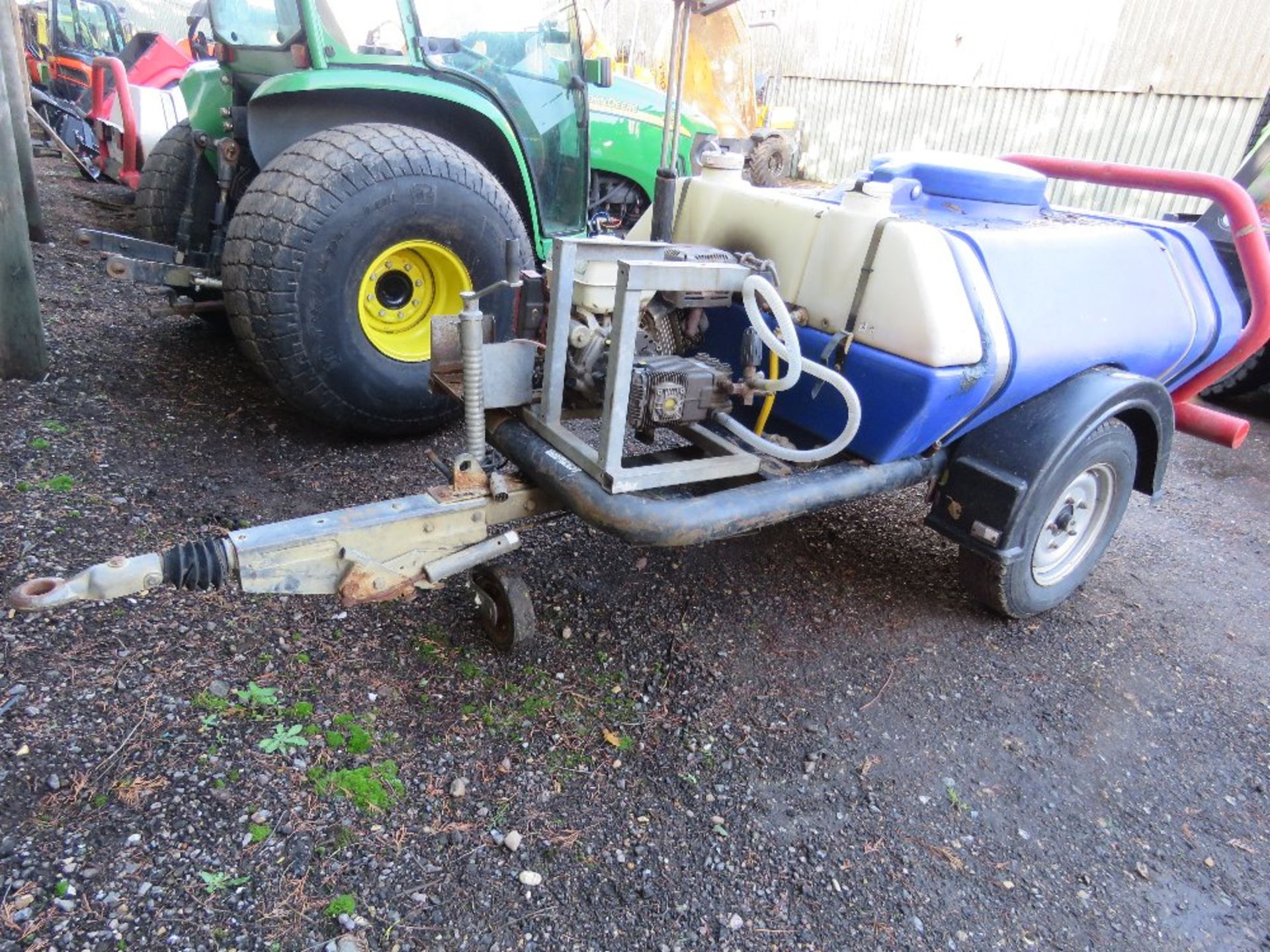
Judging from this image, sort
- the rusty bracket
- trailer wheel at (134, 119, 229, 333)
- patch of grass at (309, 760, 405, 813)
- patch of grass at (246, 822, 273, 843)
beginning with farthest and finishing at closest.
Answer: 1. trailer wheel at (134, 119, 229, 333)
2. the rusty bracket
3. patch of grass at (309, 760, 405, 813)
4. patch of grass at (246, 822, 273, 843)

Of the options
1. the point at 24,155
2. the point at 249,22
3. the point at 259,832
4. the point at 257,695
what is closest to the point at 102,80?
the point at 24,155

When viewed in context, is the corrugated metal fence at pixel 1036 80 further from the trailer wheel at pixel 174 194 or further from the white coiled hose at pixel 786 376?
the trailer wheel at pixel 174 194

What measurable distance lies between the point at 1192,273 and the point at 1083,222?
1.49 ft

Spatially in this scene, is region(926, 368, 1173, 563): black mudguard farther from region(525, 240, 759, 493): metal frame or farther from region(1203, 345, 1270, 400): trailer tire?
region(1203, 345, 1270, 400): trailer tire

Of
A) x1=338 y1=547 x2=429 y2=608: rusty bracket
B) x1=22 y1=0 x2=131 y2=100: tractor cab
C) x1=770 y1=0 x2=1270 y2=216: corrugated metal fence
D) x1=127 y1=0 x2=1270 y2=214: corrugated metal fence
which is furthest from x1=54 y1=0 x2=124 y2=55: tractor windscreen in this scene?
x1=338 y1=547 x2=429 y2=608: rusty bracket

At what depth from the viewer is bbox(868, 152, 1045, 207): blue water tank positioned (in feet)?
9.97

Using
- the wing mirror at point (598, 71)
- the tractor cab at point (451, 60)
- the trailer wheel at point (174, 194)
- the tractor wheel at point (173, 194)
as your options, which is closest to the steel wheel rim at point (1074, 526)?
the tractor cab at point (451, 60)

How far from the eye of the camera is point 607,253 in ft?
8.18

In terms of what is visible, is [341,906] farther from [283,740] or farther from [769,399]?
[769,399]

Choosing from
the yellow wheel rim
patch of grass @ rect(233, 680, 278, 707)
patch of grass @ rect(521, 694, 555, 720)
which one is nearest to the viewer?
patch of grass @ rect(233, 680, 278, 707)

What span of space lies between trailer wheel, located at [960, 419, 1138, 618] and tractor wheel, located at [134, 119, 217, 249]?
444 centimetres

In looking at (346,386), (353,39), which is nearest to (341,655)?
(346,386)

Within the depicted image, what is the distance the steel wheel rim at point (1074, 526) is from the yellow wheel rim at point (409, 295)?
260cm

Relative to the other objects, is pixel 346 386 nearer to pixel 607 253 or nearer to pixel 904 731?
pixel 607 253
